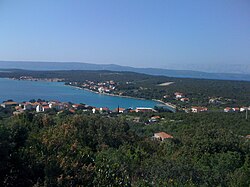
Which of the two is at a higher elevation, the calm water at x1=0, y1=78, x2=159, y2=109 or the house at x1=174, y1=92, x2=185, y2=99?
the house at x1=174, y1=92, x2=185, y2=99

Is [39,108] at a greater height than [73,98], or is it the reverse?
[39,108]

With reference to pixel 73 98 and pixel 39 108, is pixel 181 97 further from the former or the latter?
pixel 39 108

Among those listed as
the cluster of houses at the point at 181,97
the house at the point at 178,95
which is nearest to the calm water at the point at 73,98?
the cluster of houses at the point at 181,97

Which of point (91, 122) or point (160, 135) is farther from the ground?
point (91, 122)

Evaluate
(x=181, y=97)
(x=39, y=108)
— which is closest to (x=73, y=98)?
(x=181, y=97)

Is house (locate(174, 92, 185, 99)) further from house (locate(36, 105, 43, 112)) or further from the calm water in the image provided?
house (locate(36, 105, 43, 112))

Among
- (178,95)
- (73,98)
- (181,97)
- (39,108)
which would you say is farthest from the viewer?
(178,95)

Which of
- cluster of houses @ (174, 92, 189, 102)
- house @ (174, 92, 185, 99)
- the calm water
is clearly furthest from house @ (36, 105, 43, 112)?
house @ (174, 92, 185, 99)

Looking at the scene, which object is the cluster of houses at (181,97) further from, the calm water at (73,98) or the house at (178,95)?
the calm water at (73,98)

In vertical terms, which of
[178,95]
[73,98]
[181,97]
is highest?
[178,95]

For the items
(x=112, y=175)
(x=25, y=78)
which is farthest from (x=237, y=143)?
(x=25, y=78)

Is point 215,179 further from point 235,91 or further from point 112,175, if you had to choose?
point 235,91
